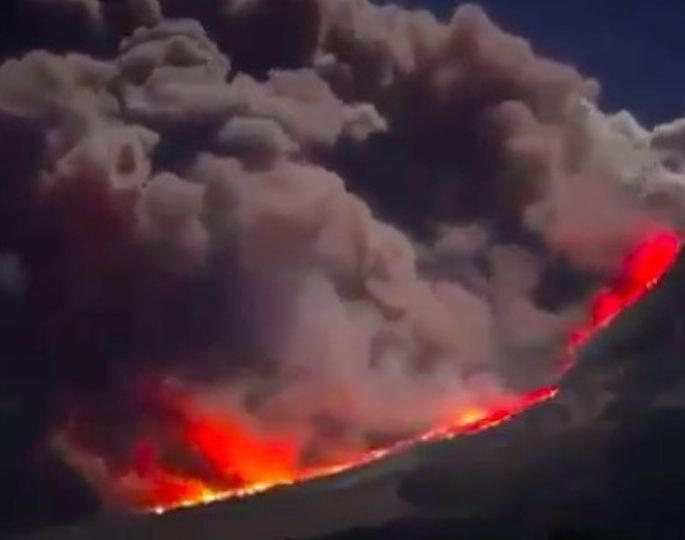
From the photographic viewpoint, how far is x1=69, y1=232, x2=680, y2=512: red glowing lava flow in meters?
1.97

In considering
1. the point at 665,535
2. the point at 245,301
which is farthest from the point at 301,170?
the point at 665,535

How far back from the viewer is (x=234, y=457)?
2031mm

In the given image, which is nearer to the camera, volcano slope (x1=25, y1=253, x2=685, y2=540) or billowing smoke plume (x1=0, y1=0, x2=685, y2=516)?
volcano slope (x1=25, y1=253, x2=685, y2=540)

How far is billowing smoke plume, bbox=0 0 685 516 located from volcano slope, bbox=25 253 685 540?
10cm

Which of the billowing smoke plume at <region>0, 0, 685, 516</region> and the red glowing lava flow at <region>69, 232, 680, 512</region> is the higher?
the billowing smoke plume at <region>0, 0, 685, 516</region>

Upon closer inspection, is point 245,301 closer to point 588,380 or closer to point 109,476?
point 109,476

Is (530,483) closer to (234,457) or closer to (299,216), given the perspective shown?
(234,457)

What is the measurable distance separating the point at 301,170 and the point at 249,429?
51 cm

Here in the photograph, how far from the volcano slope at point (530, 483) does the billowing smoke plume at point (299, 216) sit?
10 cm

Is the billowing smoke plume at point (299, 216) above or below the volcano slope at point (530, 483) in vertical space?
above

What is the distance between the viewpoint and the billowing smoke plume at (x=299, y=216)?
2.02 meters

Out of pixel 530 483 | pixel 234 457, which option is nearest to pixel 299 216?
pixel 234 457

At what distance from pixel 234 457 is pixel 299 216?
1.56ft

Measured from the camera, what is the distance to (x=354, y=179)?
2117 millimetres
